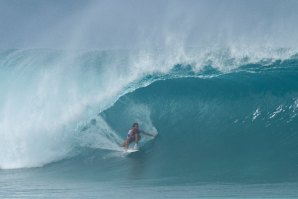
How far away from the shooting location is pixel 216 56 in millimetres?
16438

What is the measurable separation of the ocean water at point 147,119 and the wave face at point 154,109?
0.03m

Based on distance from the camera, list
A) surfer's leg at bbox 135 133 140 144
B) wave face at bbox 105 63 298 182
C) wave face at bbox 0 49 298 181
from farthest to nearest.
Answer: surfer's leg at bbox 135 133 140 144 → wave face at bbox 0 49 298 181 → wave face at bbox 105 63 298 182

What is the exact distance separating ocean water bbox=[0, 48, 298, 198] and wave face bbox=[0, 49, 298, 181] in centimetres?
3

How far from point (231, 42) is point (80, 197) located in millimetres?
8596

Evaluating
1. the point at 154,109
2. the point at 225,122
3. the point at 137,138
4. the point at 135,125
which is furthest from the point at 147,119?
the point at 225,122

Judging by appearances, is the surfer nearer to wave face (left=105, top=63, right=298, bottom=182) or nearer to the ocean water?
the ocean water

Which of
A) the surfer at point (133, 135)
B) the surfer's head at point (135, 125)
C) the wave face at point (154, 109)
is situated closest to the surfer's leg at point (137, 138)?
the surfer at point (133, 135)

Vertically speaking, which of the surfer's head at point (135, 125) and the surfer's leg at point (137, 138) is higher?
the surfer's head at point (135, 125)

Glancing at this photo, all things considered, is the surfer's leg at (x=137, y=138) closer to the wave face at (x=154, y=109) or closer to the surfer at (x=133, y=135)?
the surfer at (x=133, y=135)

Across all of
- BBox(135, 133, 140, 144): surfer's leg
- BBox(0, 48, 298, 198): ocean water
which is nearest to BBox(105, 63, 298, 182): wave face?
BBox(0, 48, 298, 198): ocean water

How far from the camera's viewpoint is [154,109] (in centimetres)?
1585

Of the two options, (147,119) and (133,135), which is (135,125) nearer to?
(133,135)

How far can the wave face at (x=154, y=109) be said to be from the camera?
13.5m

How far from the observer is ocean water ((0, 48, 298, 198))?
38.4ft
